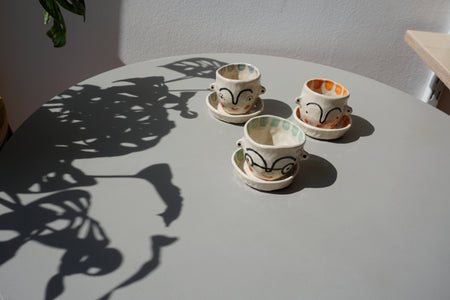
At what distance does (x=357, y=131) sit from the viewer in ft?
2.99

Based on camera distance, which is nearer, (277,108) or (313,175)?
(313,175)

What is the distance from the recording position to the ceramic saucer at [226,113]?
35.2 inches

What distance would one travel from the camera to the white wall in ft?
4.57

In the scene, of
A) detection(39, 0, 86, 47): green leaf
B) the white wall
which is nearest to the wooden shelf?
the white wall

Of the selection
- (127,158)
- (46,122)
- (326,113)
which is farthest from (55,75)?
(326,113)

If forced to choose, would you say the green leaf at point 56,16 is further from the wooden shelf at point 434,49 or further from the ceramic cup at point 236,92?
the wooden shelf at point 434,49

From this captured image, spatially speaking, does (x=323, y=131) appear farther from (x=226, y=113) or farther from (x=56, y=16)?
(x=56, y=16)

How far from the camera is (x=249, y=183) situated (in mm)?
718

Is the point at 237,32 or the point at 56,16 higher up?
the point at 56,16

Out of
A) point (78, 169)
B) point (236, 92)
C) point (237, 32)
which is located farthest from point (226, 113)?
point (237, 32)

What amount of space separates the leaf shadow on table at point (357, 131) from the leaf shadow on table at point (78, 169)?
0.35 m

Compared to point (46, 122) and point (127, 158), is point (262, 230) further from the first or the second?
point (46, 122)

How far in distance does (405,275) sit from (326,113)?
0.37 metres

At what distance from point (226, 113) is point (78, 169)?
353mm
